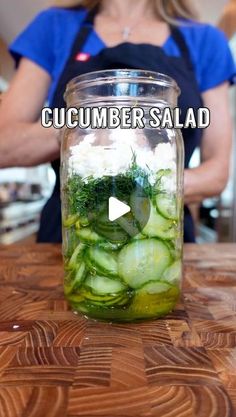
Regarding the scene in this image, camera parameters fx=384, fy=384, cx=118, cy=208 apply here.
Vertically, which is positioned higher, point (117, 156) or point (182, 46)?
point (182, 46)

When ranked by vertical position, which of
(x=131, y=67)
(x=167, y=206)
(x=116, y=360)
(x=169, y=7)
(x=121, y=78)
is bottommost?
(x=116, y=360)

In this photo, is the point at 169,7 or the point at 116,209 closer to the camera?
the point at 116,209

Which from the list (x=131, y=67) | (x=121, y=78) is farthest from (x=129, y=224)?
(x=131, y=67)

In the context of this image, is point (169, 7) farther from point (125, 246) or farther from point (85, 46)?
point (125, 246)

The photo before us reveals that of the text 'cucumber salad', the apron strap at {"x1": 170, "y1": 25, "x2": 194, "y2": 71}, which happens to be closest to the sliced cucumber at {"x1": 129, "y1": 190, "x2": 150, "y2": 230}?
the text 'cucumber salad'

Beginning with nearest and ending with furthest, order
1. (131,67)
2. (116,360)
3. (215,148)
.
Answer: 1. (116,360)
2. (131,67)
3. (215,148)

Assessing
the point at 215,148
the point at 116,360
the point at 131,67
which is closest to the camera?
the point at 116,360

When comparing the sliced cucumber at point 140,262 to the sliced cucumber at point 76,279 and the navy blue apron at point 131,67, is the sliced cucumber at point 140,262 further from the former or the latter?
the navy blue apron at point 131,67

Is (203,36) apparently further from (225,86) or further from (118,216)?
(118,216)
